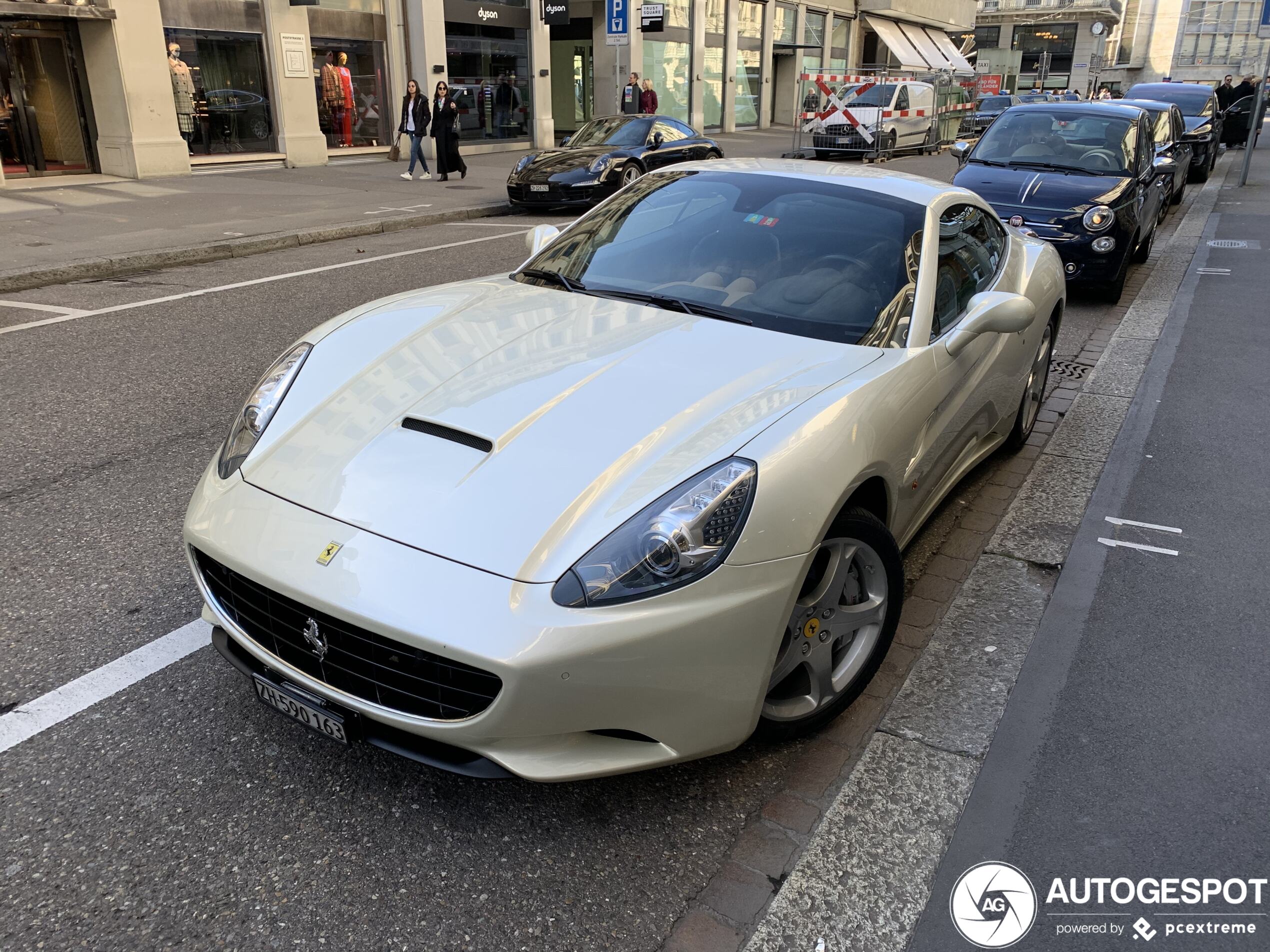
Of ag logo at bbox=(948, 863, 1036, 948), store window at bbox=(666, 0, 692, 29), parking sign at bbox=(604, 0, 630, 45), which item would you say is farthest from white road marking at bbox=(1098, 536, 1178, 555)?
store window at bbox=(666, 0, 692, 29)

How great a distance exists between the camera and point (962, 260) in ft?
13.0

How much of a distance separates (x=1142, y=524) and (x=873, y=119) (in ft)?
72.3

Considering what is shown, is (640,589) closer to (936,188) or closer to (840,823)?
(840,823)

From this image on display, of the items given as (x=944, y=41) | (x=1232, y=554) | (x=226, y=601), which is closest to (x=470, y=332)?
(x=226, y=601)

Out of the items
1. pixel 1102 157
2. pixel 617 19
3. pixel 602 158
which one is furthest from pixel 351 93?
pixel 1102 157

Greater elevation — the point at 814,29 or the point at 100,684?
the point at 814,29

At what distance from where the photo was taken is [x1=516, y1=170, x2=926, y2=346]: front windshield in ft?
10.9

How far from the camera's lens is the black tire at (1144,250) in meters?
10.5

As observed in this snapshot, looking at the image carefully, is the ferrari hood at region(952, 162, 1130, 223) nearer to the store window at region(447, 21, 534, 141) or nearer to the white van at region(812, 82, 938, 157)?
the white van at region(812, 82, 938, 157)

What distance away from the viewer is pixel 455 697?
2213mm

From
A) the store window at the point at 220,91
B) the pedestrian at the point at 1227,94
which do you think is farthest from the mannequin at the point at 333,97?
the pedestrian at the point at 1227,94

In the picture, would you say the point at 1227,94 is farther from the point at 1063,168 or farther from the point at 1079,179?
the point at 1079,179

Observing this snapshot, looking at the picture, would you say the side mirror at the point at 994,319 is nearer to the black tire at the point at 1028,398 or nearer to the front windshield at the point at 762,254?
the front windshield at the point at 762,254

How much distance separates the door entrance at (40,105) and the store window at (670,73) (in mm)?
17211
